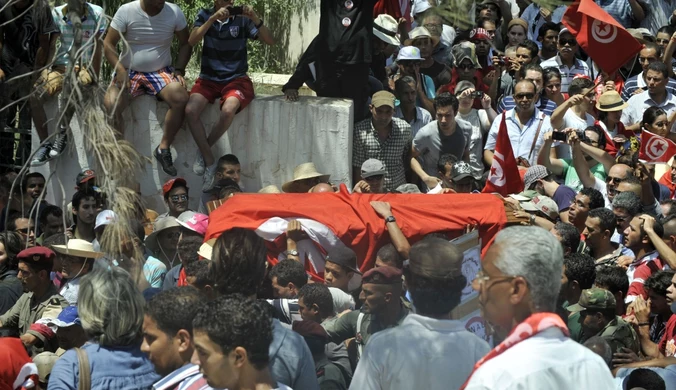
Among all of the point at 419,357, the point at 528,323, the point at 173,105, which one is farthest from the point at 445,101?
the point at 528,323

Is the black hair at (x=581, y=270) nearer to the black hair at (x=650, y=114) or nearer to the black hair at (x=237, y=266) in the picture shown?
the black hair at (x=237, y=266)

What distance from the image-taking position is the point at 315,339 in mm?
6039

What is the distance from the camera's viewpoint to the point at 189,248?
810 centimetres

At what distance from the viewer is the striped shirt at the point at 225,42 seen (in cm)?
1022

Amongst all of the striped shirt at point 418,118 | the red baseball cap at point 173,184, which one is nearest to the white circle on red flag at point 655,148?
the striped shirt at point 418,118

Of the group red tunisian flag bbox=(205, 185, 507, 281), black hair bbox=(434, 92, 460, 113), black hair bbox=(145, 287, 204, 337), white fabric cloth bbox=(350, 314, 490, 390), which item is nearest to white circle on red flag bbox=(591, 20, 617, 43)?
black hair bbox=(434, 92, 460, 113)

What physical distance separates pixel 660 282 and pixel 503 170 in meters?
2.38

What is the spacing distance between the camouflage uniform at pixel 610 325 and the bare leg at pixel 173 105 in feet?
15.0

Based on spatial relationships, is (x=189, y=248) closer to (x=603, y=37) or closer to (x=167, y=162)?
(x=167, y=162)

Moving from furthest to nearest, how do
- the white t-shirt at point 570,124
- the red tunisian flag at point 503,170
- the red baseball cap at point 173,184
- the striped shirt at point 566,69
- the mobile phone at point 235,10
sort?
the striped shirt at point 566,69, the white t-shirt at point 570,124, the mobile phone at point 235,10, the red baseball cap at point 173,184, the red tunisian flag at point 503,170

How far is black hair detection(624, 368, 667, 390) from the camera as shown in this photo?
5.97m

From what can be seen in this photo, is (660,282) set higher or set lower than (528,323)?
lower

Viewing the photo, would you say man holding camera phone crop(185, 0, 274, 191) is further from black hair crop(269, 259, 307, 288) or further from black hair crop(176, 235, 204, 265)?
black hair crop(269, 259, 307, 288)

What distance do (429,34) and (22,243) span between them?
5.06 metres
